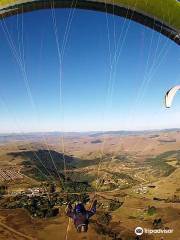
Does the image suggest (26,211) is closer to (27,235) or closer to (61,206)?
(61,206)

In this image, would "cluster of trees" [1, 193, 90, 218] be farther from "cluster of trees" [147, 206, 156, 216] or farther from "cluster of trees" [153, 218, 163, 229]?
"cluster of trees" [153, 218, 163, 229]

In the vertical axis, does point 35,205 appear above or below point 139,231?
above

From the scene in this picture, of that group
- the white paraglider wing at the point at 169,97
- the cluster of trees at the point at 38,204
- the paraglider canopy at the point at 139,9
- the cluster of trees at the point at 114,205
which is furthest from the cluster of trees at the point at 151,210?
the white paraglider wing at the point at 169,97

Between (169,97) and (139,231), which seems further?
(139,231)

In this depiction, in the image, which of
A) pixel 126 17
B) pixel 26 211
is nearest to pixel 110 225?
pixel 26 211

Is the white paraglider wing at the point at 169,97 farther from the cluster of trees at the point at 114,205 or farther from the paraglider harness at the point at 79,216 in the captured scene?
the cluster of trees at the point at 114,205

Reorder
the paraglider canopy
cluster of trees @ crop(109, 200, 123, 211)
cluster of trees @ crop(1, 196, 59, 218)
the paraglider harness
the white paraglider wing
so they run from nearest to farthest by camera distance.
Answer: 1. the white paraglider wing
2. the paraglider harness
3. the paraglider canopy
4. cluster of trees @ crop(1, 196, 59, 218)
5. cluster of trees @ crop(109, 200, 123, 211)

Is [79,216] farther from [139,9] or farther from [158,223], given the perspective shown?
[158,223]

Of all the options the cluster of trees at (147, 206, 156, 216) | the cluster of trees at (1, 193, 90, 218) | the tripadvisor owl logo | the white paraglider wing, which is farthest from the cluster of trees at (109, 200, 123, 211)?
the white paraglider wing

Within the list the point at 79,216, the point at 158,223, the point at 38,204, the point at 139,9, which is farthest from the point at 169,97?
the point at 38,204
